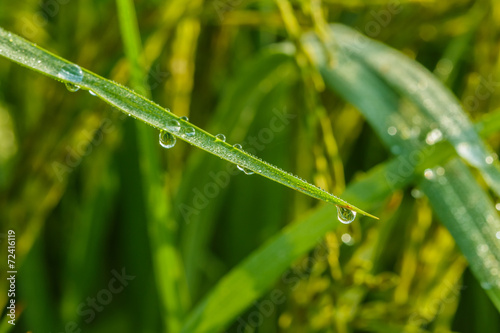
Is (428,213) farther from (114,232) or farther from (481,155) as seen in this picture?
(114,232)

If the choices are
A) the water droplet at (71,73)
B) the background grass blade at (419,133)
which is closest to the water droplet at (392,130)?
the background grass blade at (419,133)

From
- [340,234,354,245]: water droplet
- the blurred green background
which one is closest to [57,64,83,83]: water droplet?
the blurred green background

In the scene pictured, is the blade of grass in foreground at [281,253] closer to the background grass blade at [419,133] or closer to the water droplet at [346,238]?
the background grass blade at [419,133]

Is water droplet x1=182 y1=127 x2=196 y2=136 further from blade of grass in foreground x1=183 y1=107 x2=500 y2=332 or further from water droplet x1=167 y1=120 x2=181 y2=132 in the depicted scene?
blade of grass in foreground x1=183 y1=107 x2=500 y2=332

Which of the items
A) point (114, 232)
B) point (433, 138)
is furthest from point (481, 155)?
point (114, 232)

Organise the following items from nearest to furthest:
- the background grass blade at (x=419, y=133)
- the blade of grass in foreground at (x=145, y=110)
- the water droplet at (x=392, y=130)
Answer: the blade of grass in foreground at (x=145, y=110) → the background grass blade at (x=419, y=133) → the water droplet at (x=392, y=130)

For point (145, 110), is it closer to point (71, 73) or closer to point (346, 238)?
point (71, 73)
